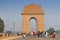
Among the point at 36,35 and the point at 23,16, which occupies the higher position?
the point at 23,16

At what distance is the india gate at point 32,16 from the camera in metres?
61.2

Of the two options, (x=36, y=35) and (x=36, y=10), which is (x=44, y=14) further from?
(x=36, y=35)

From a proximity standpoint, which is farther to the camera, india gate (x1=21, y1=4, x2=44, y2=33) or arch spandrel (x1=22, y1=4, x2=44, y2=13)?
india gate (x1=21, y1=4, x2=44, y2=33)

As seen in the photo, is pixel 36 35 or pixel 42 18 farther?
pixel 42 18

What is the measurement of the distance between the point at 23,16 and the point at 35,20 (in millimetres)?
4922

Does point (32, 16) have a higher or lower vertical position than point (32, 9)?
lower

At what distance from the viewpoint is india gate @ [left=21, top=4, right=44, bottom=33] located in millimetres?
61156

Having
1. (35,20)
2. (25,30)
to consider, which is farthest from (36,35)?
(35,20)

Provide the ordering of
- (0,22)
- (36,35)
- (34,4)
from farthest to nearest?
1. (0,22)
2. (34,4)
3. (36,35)

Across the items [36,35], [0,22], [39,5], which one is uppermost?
[39,5]

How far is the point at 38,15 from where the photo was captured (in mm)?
62688

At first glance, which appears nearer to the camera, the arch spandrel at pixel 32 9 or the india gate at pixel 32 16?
the arch spandrel at pixel 32 9

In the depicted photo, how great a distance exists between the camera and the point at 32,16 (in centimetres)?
6247

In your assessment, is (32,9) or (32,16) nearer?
(32,9)
